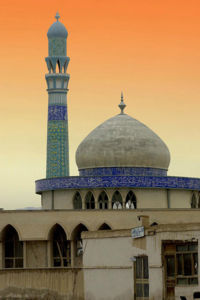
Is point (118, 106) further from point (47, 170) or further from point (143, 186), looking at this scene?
point (47, 170)

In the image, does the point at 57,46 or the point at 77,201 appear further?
the point at 57,46

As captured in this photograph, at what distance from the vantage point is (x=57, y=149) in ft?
216

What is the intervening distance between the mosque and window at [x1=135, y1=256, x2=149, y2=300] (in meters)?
0.04

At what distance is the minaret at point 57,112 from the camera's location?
65.6m

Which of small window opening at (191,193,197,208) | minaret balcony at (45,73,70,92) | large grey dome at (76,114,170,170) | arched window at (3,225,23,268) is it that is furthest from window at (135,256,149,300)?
minaret balcony at (45,73,70,92)

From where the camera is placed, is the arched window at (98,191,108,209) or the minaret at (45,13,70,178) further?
the minaret at (45,13,70,178)

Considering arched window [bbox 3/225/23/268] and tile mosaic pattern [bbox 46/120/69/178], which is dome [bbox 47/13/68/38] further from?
arched window [bbox 3/225/23/268]

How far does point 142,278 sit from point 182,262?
2319mm

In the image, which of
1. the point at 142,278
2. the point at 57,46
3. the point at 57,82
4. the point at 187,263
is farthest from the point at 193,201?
the point at 57,46

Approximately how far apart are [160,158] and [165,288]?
1730 centimetres

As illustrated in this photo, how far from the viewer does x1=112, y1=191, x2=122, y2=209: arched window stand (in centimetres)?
5038

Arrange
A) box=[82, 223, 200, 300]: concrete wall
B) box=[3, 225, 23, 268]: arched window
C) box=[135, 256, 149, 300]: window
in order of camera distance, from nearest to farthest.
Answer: box=[82, 223, 200, 300]: concrete wall, box=[135, 256, 149, 300]: window, box=[3, 225, 23, 268]: arched window

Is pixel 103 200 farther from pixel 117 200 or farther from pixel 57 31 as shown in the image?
pixel 57 31

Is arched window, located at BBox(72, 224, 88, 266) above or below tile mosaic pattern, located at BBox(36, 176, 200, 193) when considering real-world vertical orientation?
below
